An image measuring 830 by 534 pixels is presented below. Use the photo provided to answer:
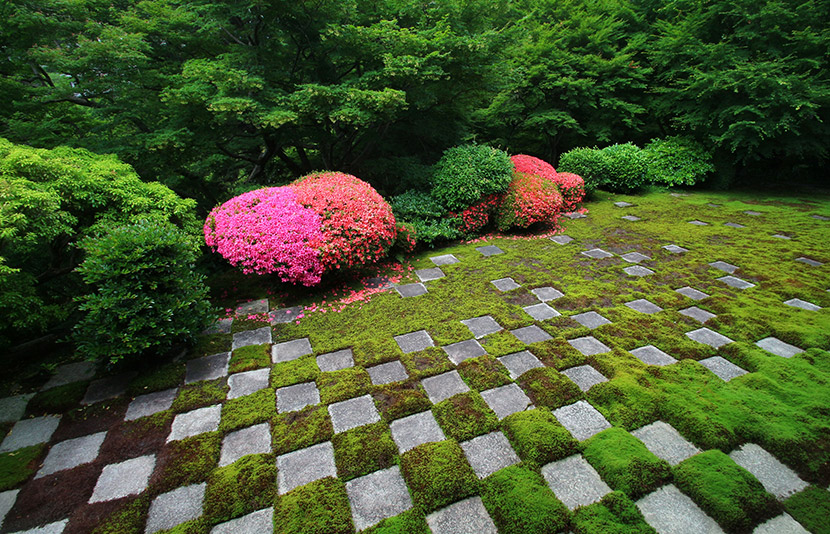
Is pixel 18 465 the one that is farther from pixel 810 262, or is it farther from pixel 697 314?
pixel 810 262

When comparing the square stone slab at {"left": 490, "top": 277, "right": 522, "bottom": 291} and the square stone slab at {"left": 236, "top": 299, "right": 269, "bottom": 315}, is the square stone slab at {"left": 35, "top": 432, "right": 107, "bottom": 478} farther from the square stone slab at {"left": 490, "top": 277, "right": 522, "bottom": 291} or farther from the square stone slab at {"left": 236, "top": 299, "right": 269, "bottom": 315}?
the square stone slab at {"left": 490, "top": 277, "right": 522, "bottom": 291}

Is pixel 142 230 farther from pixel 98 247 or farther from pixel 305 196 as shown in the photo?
pixel 305 196

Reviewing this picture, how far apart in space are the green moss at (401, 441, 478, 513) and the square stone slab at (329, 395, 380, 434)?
1.44 ft

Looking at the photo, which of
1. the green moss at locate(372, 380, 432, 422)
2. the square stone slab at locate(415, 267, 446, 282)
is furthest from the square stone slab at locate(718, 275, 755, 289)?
the green moss at locate(372, 380, 432, 422)

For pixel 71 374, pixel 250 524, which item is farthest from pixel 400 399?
pixel 71 374

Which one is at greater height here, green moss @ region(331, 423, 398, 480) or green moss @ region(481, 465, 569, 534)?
green moss @ region(481, 465, 569, 534)

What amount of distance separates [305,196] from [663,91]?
991cm

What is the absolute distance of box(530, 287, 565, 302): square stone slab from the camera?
4.29 m

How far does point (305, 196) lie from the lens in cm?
477

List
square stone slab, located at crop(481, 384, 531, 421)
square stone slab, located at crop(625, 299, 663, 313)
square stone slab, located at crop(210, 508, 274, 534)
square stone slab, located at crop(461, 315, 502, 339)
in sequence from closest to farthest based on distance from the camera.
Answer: square stone slab, located at crop(210, 508, 274, 534), square stone slab, located at crop(481, 384, 531, 421), square stone slab, located at crop(461, 315, 502, 339), square stone slab, located at crop(625, 299, 663, 313)

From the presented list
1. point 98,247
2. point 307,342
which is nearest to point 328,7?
point 98,247

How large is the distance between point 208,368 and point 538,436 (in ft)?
9.44

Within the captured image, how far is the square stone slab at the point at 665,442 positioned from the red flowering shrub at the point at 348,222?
338 centimetres

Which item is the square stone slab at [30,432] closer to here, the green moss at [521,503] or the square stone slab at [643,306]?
the green moss at [521,503]
